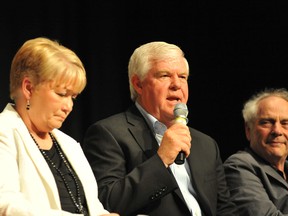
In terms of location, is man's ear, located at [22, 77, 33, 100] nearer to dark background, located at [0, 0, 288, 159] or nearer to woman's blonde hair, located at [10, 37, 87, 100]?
woman's blonde hair, located at [10, 37, 87, 100]

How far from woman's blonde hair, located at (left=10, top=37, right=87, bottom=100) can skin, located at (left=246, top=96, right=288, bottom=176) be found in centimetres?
172

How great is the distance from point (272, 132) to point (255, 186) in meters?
0.49

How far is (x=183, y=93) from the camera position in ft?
11.1

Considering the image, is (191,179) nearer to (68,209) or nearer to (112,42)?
(68,209)

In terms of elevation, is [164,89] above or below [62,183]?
above

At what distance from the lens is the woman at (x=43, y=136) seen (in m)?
2.46

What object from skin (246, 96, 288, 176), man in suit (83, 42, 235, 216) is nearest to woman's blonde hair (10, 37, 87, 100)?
man in suit (83, 42, 235, 216)

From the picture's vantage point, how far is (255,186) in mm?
3656

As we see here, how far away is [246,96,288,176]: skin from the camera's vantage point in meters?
3.98

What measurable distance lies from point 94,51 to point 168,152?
172cm

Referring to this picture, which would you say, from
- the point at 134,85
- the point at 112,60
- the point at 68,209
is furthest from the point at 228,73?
the point at 68,209

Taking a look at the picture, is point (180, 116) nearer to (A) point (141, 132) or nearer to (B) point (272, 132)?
(A) point (141, 132)

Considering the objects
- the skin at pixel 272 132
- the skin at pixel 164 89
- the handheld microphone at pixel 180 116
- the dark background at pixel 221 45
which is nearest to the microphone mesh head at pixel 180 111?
the handheld microphone at pixel 180 116

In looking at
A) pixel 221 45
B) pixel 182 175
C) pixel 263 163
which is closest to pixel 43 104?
pixel 182 175
